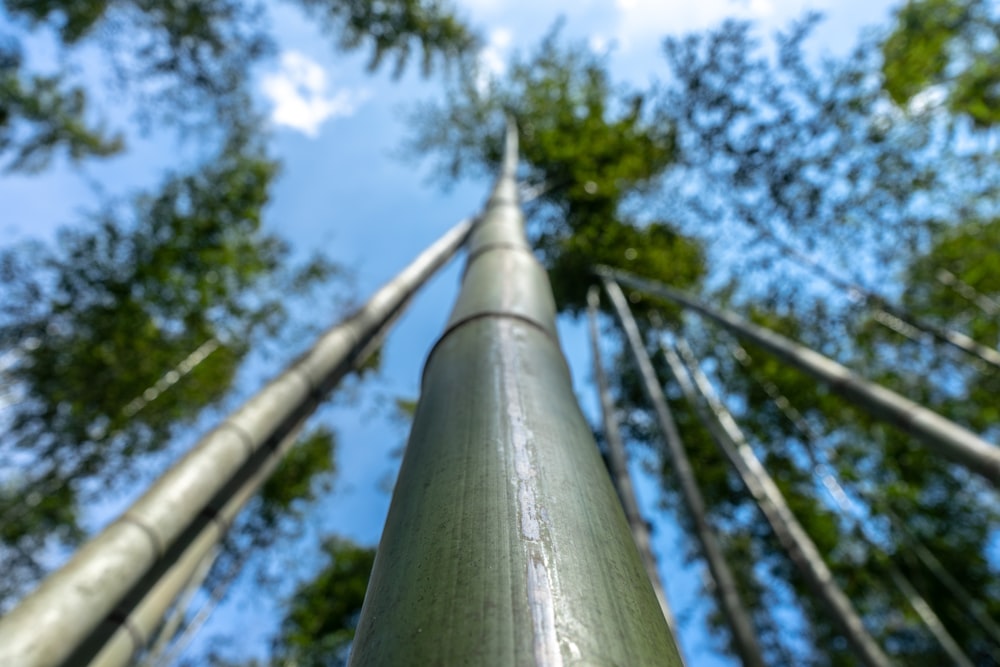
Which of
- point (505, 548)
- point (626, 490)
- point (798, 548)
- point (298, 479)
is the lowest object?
point (505, 548)

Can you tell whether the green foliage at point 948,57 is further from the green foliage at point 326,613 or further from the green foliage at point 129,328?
the green foliage at point 326,613

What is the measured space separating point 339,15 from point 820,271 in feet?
17.8

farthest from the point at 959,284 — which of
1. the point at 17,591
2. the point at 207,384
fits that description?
the point at 17,591

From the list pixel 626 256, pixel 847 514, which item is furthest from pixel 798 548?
pixel 626 256

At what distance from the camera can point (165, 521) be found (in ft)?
4.07

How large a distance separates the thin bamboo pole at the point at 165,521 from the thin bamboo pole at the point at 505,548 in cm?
83

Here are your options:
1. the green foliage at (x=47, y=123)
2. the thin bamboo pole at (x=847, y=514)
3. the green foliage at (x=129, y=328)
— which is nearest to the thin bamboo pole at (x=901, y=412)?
the thin bamboo pole at (x=847, y=514)

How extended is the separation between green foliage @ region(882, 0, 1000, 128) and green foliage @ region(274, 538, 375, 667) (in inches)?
349

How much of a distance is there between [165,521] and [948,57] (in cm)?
684

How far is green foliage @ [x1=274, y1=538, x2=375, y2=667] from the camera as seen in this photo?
8227mm

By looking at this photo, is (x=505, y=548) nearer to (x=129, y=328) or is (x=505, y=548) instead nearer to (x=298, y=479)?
(x=129, y=328)

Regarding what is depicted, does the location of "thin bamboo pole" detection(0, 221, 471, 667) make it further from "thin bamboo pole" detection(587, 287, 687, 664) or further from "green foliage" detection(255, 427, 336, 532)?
"green foliage" detection(255, 427, 336, 532)

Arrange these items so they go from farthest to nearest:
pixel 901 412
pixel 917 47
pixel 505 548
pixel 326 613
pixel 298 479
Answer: pixel 326 613, pixel 298 479, pixel 917 47, pixel 901 412, pixel 505 548

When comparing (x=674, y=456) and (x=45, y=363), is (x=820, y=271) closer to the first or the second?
(x=674, y=456)
